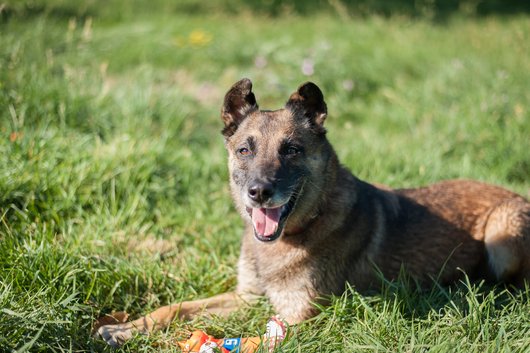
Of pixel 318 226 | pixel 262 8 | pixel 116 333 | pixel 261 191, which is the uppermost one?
pixel 262 8

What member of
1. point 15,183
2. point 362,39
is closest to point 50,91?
point 15,183

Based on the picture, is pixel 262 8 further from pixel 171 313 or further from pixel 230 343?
pixel 230 343

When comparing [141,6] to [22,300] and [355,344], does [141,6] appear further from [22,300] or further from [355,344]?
[355,344]

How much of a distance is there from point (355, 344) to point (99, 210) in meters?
2.53

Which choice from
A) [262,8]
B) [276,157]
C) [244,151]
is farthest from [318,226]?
[262,8]

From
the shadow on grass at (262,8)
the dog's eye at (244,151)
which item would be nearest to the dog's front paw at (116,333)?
the dog's eye at (244,151)

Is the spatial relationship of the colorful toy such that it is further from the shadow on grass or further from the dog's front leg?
the shadow on grass

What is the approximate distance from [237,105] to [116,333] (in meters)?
1.79

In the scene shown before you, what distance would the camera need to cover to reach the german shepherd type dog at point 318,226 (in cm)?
342

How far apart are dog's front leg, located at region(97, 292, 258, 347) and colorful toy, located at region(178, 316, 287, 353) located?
28 centimetres

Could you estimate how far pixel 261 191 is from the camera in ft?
10.3

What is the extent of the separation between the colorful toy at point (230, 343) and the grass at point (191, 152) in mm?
128

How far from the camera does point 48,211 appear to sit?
14.2 feet

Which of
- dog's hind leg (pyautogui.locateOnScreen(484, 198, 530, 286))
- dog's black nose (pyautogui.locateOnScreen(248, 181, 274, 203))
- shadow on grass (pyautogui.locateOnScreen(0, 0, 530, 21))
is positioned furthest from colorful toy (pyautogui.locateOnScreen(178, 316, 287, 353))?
shadow on grass (pyautogui.locateOnScreen(0, 0, 530, 21))
